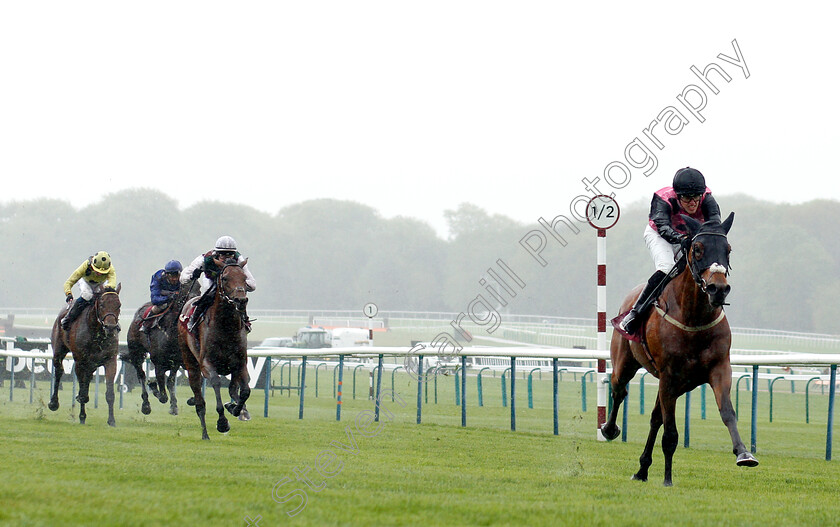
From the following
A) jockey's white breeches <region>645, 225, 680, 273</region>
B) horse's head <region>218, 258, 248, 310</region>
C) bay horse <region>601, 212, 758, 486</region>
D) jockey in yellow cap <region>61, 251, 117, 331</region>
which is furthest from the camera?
jockey in yellow cap <region>61, 251, 117, 331</region>

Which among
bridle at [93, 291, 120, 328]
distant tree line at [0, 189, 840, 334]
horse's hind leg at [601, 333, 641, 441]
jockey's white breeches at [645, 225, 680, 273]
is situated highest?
distant tree line at [0, 189, 840, 334]

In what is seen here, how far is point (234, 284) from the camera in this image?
9414 mm

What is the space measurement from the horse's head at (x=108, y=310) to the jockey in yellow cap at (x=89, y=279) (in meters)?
0.25

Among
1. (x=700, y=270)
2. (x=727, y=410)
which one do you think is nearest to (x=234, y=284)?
(x=700, y=270)

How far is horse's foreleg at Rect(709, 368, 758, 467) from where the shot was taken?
562 centimetres

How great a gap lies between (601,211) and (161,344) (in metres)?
5.50

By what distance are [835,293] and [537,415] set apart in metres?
41.9

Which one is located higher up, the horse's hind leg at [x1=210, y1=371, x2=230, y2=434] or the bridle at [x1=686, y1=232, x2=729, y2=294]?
the bridle at [x1=686, y1=232, x2=729, y2=294]

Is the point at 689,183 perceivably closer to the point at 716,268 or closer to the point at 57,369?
the point at 716,268

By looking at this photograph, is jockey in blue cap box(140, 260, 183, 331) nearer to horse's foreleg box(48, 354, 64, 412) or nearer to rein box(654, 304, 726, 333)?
horse's foreleg box(48, 354, 64, 412)

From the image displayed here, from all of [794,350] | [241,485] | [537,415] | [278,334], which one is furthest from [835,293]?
[241,485]

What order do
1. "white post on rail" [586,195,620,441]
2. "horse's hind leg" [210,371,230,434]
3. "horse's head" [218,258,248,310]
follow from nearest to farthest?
"horse's head" [218,258,248,310]
"horse's hind leg" [210,371,230,434]
"white post on rail" [586,195,620,441]

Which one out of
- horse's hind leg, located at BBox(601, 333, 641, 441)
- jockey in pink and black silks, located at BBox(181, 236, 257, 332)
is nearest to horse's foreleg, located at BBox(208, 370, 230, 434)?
jockey in pink and black silks, located at BBox(181, 236, 257, 332)

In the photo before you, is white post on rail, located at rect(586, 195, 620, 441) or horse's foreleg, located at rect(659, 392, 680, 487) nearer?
horse's foreleg, located at rect(659, 392, 680, 487)
